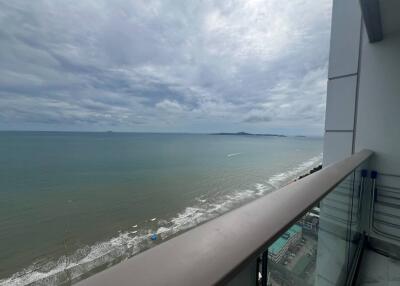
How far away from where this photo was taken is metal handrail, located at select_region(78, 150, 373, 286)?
0.33 m

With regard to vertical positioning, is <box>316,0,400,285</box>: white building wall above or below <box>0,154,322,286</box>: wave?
above

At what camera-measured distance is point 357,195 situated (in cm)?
186

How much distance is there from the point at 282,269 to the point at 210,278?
428 millimetres

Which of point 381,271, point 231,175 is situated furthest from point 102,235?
point 231,175

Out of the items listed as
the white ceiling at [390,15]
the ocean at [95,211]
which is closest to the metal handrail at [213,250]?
the white ceiling at [390,15]

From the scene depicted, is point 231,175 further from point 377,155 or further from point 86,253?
point 377,155

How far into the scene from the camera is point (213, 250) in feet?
1.31

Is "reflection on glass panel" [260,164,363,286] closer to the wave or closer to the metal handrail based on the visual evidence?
the metal handrail

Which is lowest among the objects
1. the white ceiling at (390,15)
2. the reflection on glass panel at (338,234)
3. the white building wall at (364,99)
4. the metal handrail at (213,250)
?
the reflection on glass panel at (338,234)

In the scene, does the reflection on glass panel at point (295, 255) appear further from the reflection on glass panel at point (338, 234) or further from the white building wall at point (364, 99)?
the white building wall at point (364, 99)

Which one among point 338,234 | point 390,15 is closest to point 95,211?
point 338,234

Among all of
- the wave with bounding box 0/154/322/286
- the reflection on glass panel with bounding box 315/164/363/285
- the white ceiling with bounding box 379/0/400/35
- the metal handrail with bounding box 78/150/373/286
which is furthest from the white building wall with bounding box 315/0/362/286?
the wave with bounding box 0/154/322/286

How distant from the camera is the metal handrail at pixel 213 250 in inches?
12.8

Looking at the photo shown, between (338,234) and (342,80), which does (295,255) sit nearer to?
(338,234)
